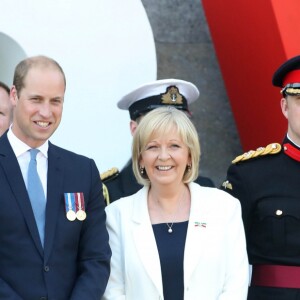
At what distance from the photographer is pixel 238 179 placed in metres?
3.91

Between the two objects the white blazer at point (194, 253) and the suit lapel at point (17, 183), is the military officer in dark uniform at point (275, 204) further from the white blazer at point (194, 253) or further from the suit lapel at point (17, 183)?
the suit lapel at point (17, 183)

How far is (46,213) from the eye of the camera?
3199mm

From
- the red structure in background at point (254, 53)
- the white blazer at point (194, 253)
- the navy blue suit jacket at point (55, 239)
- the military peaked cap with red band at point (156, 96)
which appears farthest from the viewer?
the red structure in background at point (254, 53)

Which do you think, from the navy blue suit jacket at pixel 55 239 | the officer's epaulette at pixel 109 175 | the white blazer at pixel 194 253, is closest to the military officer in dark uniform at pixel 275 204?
the white blazer at pixel 194 253

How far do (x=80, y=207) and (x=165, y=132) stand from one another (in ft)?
1.57

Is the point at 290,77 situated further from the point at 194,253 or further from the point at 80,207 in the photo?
the point at 80,207

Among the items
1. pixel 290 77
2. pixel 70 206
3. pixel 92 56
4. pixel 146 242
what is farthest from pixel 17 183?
pixel 92 56

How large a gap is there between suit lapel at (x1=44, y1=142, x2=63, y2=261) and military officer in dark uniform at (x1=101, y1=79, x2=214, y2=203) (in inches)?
27.7

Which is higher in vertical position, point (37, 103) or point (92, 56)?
point (92, 56)

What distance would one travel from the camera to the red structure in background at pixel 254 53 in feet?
15.5

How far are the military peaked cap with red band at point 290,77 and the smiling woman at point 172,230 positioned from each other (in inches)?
20.7

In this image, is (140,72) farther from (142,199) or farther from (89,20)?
(142,199)

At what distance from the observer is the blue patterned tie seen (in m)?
3.19

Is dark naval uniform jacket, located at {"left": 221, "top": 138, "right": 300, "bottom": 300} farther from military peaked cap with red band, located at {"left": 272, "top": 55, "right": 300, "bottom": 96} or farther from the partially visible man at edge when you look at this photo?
the partially visible man at edge
